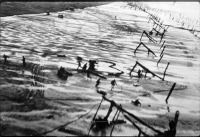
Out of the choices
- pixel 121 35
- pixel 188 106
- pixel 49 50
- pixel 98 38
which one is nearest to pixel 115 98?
pixel 188 106

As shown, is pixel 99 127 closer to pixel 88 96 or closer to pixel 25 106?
pixel 88 96

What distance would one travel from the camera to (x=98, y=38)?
56.1 feet

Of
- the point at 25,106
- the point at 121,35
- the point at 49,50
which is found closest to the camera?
the point at 25,106

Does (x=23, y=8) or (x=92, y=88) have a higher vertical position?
(x=23, y=8)

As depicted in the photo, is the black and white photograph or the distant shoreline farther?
the distant shoreline

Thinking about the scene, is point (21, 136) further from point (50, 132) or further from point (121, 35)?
point (121, 35)

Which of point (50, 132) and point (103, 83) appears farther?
point (103, 83)

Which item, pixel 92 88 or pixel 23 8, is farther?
pixel 23 8

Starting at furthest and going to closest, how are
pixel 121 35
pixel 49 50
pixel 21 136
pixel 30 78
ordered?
1. pixel 121 35
2. pixel 49 50
3. pixel 30 78
4. pixel 21 136

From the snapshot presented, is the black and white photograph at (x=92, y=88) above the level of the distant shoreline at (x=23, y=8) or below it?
below

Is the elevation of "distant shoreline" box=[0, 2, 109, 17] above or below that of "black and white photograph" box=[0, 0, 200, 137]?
above

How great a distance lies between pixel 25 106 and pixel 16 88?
4.33 feet

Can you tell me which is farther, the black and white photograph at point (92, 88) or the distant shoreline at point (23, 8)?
the distant shoreline at point (23, 8)

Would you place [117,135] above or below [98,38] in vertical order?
below
